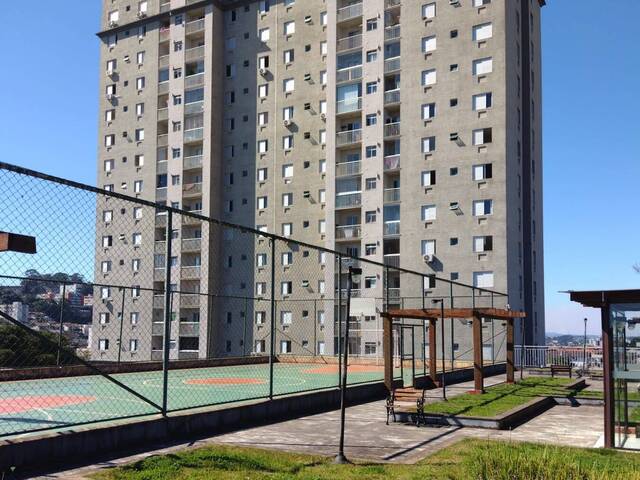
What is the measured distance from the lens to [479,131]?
50.5m

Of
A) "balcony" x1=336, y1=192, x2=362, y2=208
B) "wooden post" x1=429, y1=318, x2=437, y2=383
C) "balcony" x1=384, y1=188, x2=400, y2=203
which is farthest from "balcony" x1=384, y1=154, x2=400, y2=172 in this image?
"wooden post" x1=429, y1=318, x2=437, y2=383

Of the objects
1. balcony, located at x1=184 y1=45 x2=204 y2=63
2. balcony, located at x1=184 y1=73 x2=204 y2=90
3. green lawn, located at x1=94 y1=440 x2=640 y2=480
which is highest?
balcony, located at x1=184 y1=45 x2=204 y2=63

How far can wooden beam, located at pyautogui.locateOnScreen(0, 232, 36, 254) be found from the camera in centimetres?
912

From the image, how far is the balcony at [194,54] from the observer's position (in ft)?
219

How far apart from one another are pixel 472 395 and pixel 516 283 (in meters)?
30.2

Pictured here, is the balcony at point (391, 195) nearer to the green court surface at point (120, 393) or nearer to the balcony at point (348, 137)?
the balcony at point (348, 137)

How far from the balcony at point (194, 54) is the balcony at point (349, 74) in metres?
15.1

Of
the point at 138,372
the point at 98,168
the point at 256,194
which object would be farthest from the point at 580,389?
the point at 98,168

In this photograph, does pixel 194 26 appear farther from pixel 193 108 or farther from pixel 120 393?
pixel 120 393

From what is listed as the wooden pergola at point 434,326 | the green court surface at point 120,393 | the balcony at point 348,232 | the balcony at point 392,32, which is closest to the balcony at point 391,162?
the balcony at point 348,232

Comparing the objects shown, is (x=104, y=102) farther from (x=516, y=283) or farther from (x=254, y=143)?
(x=516, y=283)

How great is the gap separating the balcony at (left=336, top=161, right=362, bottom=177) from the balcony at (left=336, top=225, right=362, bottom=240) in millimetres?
4110

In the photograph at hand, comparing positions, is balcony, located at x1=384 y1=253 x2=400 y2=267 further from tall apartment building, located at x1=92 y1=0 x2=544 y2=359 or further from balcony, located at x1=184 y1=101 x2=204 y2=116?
balcony, located at x1=184 y1=101 x2=204 y2=116

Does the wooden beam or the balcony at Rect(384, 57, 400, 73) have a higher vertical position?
the balcony at Rect(384, 57, 400, 73)
